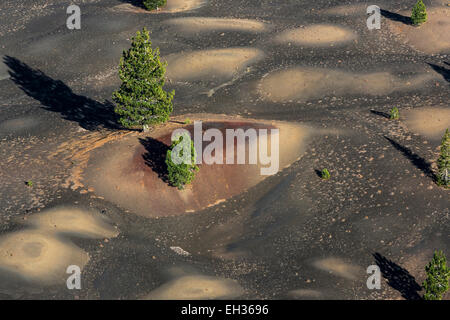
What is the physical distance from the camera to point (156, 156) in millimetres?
46812

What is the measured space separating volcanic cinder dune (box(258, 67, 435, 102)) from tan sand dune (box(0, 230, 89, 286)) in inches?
1002

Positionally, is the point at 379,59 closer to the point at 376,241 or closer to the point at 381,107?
the point at 381,107

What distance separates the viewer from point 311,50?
208ft

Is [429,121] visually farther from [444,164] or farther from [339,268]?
[339,268]

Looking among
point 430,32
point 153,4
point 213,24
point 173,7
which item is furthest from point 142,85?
point 430,32

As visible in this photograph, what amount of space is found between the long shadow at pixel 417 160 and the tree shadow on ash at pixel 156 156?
17.4 m

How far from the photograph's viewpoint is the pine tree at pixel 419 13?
2544 inches

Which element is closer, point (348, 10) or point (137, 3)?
point (348, 10)

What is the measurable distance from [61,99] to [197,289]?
94.5 feet

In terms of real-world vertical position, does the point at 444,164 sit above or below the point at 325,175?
above

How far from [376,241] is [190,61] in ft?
96.0

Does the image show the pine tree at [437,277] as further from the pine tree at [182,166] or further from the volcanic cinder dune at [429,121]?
the volcanic cinder dune at [429,121]

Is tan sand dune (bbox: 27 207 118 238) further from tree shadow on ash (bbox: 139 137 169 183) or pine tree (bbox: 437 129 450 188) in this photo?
pine tree (bbox: 437 129 450 188)

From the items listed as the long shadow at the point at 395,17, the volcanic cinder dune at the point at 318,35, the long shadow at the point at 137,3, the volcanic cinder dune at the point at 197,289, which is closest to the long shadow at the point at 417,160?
the volcanic cinder dune at the point at 197,289
